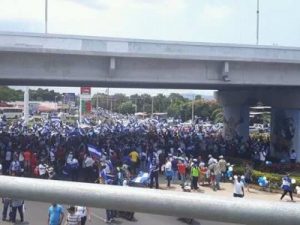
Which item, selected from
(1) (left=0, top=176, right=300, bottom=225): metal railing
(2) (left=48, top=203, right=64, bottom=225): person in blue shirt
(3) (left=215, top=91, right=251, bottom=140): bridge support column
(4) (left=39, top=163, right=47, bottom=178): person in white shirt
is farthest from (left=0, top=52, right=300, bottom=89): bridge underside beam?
(1) (left=0, top=176, right=300, bottom=225): metal railing

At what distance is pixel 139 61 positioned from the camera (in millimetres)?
28266

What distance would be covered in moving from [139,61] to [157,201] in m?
26.7

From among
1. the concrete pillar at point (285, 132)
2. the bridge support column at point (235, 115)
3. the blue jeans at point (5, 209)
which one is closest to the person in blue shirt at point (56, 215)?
the blue jeans at point (5, 209)

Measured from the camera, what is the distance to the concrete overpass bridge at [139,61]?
85.8 ft

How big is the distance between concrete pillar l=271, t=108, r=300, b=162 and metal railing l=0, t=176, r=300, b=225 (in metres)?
34.2

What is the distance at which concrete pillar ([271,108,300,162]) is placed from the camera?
35094mm

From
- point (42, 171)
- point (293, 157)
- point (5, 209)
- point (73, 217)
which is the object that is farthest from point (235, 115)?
point (73, 217)

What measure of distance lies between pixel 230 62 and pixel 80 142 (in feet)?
34.1

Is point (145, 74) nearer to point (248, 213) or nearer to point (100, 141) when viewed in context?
point (100, 141)

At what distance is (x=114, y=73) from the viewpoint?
27719 mm

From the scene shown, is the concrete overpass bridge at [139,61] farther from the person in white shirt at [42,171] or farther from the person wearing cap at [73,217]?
the person wearing cap at [73,217]

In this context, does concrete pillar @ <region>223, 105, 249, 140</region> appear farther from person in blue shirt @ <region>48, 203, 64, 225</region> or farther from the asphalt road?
the asphalt road

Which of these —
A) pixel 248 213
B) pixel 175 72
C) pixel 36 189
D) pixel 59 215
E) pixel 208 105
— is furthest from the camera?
pixel 208 105

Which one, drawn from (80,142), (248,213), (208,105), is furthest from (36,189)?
(208,105)
